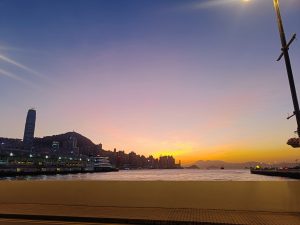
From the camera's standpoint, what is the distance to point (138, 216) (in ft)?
33.7

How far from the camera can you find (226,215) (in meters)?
10.6

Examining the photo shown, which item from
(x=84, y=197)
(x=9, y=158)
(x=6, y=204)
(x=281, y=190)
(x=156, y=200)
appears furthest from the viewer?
(x=9, y=158)

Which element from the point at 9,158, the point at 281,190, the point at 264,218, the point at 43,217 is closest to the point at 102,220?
the point at 43,217

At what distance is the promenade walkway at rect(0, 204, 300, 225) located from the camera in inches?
377

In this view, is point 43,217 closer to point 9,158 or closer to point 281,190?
point 281,190

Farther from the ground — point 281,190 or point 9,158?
point 9,158

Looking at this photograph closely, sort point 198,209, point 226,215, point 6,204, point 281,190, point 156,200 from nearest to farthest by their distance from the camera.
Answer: point 226,215 → point 198,209 → point 6,204 → point 156,200 → point 281,190

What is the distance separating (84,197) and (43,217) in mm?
5356

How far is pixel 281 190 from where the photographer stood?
17250 mm

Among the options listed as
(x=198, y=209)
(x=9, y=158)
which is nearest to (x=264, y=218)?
(x=198, y=209)

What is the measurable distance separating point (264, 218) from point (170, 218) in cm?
330

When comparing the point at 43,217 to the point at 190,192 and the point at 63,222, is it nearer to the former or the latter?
the point at 63,222

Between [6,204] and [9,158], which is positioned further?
[9,158]

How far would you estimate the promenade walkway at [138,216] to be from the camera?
959cm
